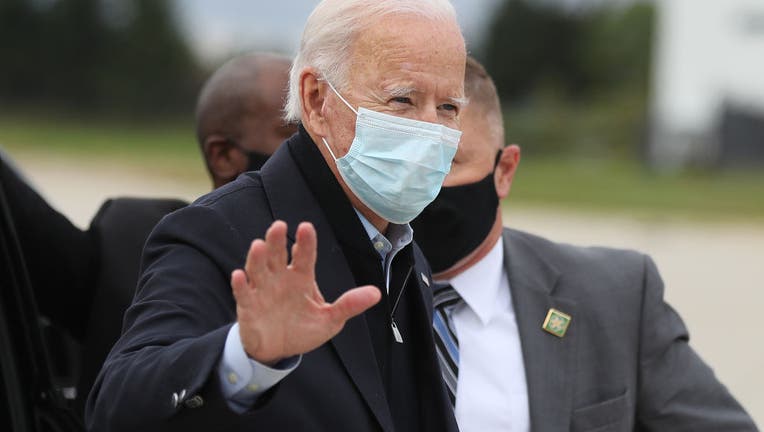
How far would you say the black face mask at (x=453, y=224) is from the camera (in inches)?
111

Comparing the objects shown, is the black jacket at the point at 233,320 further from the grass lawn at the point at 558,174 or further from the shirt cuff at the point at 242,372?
the grass lawn at the point at 558,174

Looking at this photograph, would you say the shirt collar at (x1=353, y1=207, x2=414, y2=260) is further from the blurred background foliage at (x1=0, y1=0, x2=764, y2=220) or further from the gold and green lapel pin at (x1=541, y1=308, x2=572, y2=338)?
the blurred background foliage at (x1=0, y1=0, x2=764, y2=220)

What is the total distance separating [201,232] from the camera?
71.2 inches

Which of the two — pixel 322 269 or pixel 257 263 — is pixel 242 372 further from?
pixel 322 269

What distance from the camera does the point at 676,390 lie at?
2719 millimetres

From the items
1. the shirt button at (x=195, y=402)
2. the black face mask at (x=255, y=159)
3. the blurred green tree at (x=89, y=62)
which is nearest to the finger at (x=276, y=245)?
the shirt button at (x=195, y=402)

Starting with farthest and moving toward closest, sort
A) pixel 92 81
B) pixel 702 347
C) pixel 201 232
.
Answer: pixel 92 81, pixel 702 347, pixel 201 232

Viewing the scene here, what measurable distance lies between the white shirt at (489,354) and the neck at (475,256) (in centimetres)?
1

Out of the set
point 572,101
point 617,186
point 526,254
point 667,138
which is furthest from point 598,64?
point 526,254

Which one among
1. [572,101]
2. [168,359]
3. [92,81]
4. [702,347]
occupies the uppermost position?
[168,359]

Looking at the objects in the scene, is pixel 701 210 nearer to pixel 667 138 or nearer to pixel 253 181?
pixel 667 138

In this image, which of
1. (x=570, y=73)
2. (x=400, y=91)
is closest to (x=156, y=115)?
(x=570, y=73)

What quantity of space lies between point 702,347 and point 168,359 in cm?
779

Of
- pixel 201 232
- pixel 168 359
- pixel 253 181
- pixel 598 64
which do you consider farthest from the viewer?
pixel 598 64
